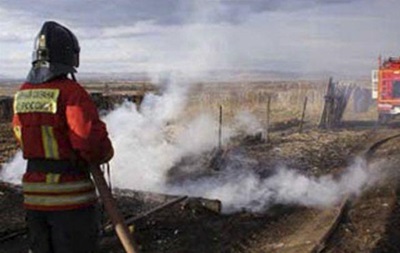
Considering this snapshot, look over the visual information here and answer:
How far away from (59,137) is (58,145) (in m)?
0.06

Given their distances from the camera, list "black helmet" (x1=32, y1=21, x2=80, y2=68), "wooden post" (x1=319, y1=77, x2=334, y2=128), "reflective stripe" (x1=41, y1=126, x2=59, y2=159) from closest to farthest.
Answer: "reflective stripe" (x1=41, y1=126, x2=59, y2=159) < "black helmet" (x1=32, y1=21, x2=80, y2=68) < "wooden post" (x1=319, y1=77, x2=334, y2=128)

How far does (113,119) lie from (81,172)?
1153 cm

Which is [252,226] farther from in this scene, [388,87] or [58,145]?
[388,87]

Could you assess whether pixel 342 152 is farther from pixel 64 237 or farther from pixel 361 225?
pixel 64 237

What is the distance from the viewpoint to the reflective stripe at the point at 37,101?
377 cm

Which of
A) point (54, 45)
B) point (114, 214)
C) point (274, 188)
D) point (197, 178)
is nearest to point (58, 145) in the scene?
point (114, 214)

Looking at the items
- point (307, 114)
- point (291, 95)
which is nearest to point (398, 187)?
point (307, 114)

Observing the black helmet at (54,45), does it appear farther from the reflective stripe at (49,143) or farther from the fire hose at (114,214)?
the fire hose at (114,214)

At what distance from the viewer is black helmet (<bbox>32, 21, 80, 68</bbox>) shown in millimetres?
3941

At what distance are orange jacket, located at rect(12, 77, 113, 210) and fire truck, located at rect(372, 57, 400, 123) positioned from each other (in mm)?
23751

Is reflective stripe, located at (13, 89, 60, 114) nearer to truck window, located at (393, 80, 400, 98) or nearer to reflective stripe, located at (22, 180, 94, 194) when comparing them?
reflective stripe, located at (22, 180, 94, 194)

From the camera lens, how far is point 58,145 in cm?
382

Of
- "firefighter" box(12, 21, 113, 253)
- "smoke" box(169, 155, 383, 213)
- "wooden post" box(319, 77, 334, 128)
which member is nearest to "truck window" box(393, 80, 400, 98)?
"wooden post" box(319, 77, 334, 128)

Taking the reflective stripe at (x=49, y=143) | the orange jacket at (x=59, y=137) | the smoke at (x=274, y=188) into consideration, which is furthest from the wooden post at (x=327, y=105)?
the reflective stripe at (x=49, y=143)
